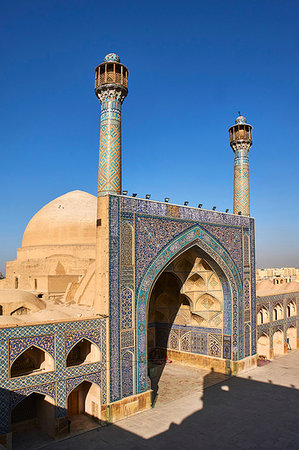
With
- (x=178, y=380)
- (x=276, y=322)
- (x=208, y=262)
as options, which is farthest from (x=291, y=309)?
(x=178, y=380)

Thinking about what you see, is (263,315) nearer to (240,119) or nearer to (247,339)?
(247,339)

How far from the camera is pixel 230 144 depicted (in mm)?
13305

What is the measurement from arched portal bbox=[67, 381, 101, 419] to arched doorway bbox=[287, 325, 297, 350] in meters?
10.2

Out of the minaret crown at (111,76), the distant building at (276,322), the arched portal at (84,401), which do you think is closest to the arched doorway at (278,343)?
the distant building at (276,322)

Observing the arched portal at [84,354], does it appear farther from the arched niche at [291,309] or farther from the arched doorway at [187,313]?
→ the arched niche at [291,309]

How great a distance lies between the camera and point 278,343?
1480 cm

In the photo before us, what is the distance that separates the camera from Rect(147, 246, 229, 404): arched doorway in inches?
462

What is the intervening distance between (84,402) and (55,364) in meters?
1.78

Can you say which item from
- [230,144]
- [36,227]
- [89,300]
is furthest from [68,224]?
[230,144]

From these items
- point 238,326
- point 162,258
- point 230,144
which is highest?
point 230,144

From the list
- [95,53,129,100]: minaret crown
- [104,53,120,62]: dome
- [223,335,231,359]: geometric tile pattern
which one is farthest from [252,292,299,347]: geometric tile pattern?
[104,53,120,62]: dome

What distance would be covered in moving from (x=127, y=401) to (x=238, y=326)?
15.2ft

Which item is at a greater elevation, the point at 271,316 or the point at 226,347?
the point at 271,316

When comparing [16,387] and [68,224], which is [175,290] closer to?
[68,224]
